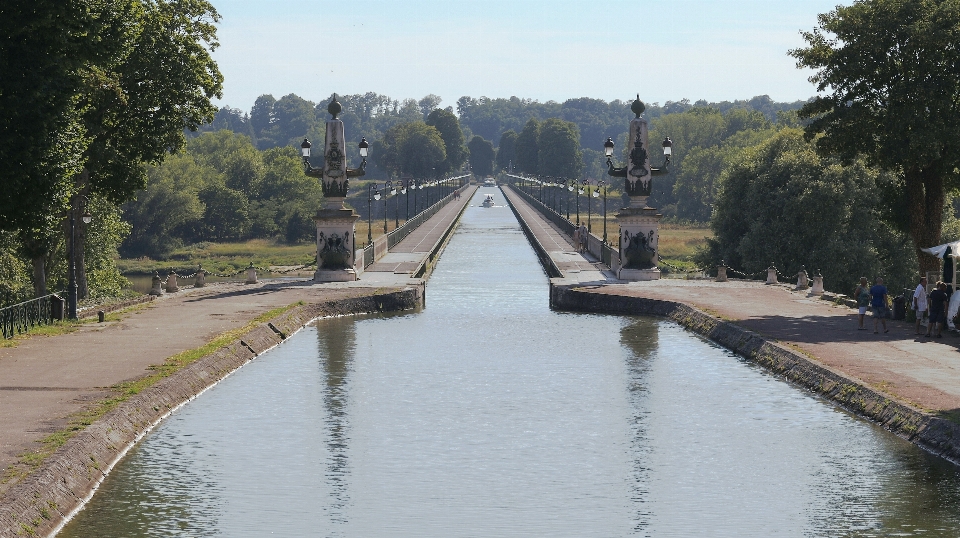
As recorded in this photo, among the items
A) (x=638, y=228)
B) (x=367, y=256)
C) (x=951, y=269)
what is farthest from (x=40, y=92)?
(x=367, y=256)

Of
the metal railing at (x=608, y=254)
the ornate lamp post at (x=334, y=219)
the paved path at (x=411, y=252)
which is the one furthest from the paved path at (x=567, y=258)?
the ornate lamp post at (x=334, y=219)

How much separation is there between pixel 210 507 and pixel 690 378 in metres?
15.1

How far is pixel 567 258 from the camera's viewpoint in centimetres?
6731

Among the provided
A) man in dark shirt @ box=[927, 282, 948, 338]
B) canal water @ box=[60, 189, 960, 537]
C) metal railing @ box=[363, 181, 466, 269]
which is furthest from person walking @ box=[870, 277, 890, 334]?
metal railing @ box=[363, 181, 466, 269]

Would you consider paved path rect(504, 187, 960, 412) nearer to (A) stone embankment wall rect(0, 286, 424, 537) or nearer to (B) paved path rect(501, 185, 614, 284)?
(B) paved path rect(501, 185, 614, 284)

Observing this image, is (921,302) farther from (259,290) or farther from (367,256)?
(367,256)

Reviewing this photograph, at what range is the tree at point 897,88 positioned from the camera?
127 ft

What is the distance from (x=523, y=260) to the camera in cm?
8219

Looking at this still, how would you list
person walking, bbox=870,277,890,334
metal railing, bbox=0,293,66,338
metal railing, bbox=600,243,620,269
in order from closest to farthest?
person walking, bbox=870,277,890,334 → metal railing, bbox=0,293,66,338 → metal railing, bbox=600,243,620,269

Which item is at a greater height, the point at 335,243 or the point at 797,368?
the point at 335,243

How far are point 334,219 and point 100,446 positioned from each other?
3024 centimetres

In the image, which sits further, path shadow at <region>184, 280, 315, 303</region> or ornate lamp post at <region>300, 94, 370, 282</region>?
ornate lamp post at <region>300, 94, 370, 282</region>

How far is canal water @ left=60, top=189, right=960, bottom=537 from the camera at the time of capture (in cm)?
1767

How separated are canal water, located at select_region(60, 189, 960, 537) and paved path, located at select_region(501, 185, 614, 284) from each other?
17.8m
